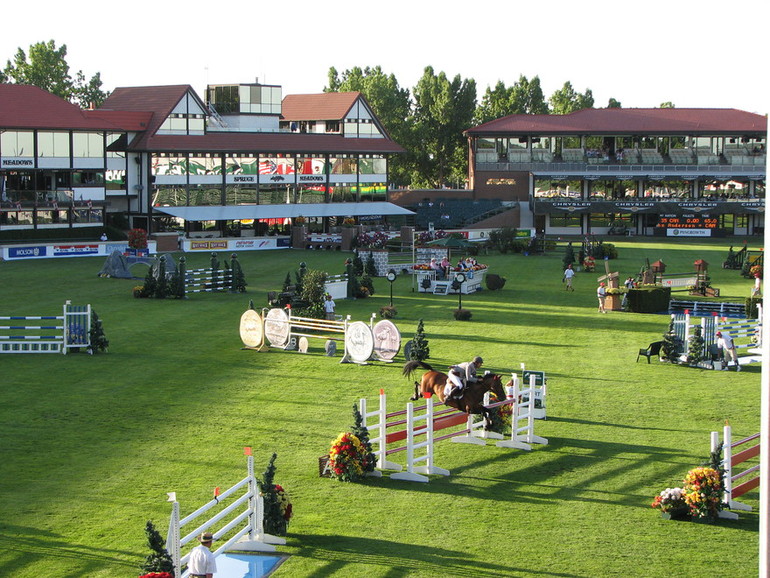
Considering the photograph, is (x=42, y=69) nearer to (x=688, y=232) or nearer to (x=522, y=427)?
(x=688, y=232)

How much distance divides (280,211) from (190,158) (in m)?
8.00

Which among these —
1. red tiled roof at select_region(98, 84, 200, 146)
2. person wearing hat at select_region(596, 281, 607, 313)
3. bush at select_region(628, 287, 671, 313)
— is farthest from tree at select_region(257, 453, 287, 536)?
red tiled roof at select_region(98, 84, 200, 146)

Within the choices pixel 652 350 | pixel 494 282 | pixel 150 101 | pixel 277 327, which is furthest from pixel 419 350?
pixel 150 101

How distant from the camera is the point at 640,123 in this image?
90.3 metres

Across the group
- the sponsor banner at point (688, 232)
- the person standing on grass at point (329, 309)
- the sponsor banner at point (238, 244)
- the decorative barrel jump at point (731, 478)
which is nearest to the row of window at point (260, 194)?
the sponsor banner at point (238, 244)

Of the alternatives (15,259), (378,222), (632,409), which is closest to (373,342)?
(632,409)

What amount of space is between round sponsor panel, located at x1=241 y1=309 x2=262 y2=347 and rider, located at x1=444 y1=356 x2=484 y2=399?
40.8ft

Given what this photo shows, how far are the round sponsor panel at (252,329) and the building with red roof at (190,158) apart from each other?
126 feet

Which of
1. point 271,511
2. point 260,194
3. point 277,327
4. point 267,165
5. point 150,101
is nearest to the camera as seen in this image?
point 271,511

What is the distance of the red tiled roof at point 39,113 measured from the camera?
67.2 meters

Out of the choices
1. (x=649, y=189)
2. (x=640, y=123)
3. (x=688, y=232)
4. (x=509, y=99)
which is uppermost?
(x=509, y=99)

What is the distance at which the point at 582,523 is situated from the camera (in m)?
16.4

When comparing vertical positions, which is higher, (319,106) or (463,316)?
(319,106)

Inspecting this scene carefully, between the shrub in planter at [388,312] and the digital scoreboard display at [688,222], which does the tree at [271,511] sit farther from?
the digital scoreboard display at [688,222]
